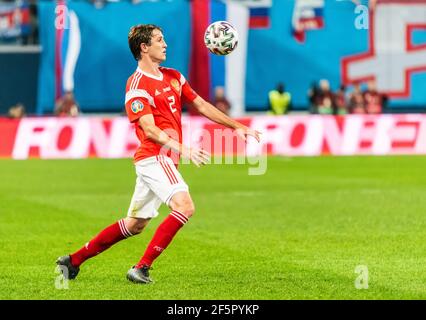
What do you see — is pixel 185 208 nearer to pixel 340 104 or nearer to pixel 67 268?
pixel 67 268

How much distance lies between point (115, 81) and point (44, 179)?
54.9 ft

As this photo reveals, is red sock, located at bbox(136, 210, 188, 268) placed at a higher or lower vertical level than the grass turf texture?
higher

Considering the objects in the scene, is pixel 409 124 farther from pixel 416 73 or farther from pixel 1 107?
pixel 1 107

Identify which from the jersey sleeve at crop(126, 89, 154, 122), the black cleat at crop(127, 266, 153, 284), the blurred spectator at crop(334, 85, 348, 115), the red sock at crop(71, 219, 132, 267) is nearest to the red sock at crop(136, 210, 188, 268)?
the black cleat at crop(127, 266, 153, 284)

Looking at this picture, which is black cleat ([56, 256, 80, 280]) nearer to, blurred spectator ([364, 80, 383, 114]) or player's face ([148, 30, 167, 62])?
player's face ([148, 30, 167, 62])

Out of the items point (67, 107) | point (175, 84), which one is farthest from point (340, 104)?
point (175, 84)

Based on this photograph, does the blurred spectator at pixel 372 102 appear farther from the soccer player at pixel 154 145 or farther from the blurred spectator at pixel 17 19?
the soccer player at pixel 154 145

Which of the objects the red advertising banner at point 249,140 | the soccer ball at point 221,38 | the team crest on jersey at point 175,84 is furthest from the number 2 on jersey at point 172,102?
the red advertising banner at point 249,140

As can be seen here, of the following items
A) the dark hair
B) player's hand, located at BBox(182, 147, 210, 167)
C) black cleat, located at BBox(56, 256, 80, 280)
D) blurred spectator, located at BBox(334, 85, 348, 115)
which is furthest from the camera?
blurred spectator, located at BBox(334, 85, 348, 115)

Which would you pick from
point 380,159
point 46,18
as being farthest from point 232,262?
point 46,18

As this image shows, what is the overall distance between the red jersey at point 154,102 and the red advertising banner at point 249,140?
62.9ft

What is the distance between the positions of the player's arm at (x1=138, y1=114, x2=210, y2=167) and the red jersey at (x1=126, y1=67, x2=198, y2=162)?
80mm

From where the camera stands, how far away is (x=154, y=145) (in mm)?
11055

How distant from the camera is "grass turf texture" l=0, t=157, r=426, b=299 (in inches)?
431
